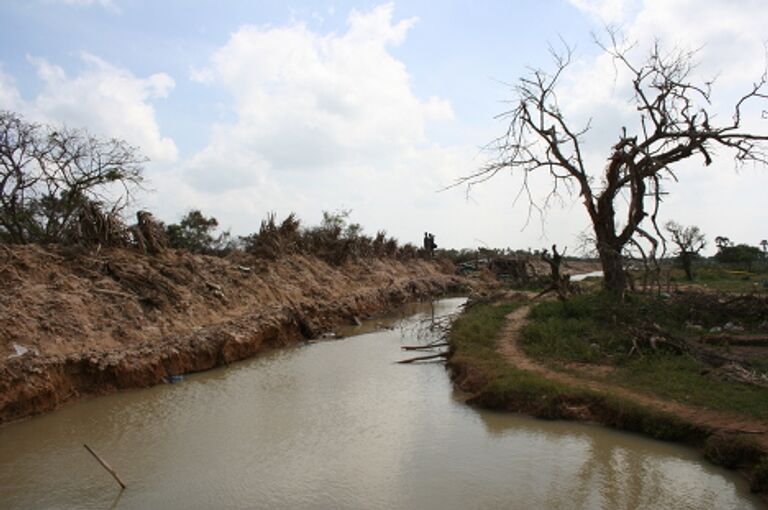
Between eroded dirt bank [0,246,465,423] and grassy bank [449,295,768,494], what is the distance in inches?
184

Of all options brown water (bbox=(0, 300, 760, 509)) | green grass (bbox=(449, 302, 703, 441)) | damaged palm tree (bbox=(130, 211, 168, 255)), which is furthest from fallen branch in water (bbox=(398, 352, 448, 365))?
damaged palm tree (bbox=(130, 211, 168, 255))

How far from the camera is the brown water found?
5270 mm

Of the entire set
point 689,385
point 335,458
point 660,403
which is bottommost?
point 335,458

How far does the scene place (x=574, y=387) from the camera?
7.76 m

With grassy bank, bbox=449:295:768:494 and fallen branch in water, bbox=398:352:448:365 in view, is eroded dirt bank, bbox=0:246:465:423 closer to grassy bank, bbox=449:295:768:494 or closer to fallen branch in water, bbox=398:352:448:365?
fallen branch in water, bbox=398:352:448:365

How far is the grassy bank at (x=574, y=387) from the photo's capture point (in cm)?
586

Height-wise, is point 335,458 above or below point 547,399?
below

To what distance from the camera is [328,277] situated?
20438 mm

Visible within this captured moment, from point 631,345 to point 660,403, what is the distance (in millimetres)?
2726

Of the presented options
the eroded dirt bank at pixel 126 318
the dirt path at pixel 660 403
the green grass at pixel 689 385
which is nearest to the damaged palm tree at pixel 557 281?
the dirt path at pixel 660 403

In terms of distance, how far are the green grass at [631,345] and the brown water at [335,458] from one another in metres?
1.16

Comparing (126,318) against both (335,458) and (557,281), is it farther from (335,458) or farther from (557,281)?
(557,281)

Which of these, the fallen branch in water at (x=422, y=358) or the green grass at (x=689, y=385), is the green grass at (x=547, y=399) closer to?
the green grass at (x=689, y=385)

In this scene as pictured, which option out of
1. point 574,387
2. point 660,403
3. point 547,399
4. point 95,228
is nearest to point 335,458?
point 547,399
